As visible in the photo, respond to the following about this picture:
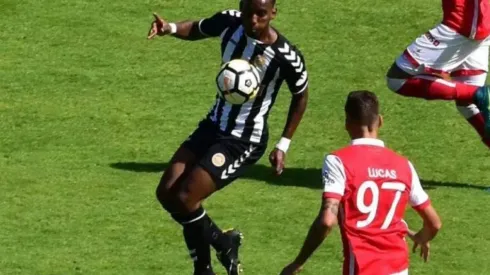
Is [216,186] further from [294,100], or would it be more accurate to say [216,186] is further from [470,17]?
[470,17]

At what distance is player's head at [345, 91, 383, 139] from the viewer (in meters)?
8.36

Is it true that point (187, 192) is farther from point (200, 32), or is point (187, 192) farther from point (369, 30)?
point (369, 30)

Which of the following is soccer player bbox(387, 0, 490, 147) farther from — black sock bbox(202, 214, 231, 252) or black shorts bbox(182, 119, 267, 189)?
black sock bbox(202, 214, 231, 252)

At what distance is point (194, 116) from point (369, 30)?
332 cm

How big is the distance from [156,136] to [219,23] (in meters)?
3.27

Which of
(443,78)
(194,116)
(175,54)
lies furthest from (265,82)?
(175,54)

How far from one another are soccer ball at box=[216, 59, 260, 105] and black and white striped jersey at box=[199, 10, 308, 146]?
0.11 m

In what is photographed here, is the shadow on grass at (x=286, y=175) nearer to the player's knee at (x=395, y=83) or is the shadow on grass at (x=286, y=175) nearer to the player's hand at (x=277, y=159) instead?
the player's knee at (x=395, y=83)

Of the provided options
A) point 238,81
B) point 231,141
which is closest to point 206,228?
point 231,141

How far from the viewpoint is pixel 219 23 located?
11289 mm

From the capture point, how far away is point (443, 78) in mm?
13203

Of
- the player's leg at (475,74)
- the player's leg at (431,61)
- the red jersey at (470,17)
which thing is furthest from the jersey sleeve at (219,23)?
the player's leg at (475,74)

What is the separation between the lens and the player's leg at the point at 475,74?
1333cm

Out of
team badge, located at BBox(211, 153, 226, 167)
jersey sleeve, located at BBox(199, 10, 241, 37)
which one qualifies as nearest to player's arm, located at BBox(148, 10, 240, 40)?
jersey sleeve, located at BBox(199, 10, 241, 37)
